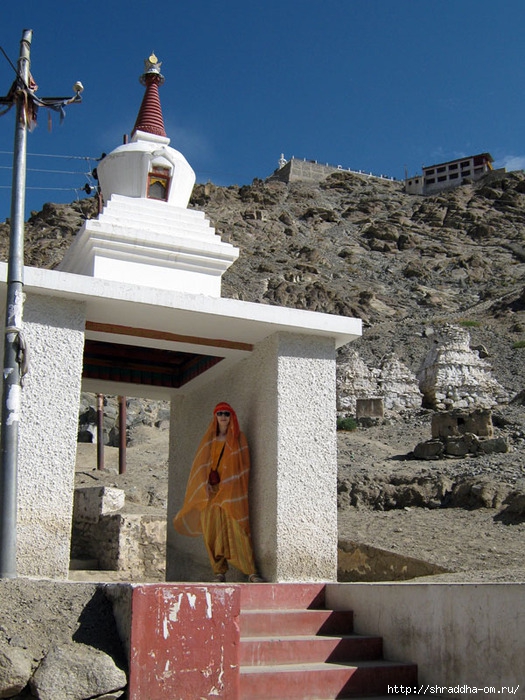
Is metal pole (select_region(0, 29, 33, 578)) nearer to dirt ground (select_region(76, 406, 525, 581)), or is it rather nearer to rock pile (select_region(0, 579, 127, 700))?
rock pile (select_region(0, 579, 127, 700))

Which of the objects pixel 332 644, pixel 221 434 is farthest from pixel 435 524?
pixel 332 644

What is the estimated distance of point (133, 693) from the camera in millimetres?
4227

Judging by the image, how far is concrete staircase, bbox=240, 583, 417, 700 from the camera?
506 cm

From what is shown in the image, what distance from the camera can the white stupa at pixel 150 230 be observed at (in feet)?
28.2

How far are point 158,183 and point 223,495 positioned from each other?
4484 mm

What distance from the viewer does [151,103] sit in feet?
35.4

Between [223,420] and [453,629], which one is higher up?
[223,420]

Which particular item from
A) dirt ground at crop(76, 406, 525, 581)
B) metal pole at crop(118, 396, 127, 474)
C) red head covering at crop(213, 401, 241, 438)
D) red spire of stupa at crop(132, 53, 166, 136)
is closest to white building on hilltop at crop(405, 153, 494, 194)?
dirt ground at crop(76, 406, 525, 581)

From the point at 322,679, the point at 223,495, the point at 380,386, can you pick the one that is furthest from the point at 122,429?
the point at 380,386

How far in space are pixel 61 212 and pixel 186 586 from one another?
236 ft

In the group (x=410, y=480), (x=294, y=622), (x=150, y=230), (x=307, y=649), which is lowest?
(x=307, y=649)

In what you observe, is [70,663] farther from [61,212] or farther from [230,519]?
[61,212]

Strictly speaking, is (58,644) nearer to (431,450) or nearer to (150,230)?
(150,230)

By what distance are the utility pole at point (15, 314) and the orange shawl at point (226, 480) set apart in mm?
2690
